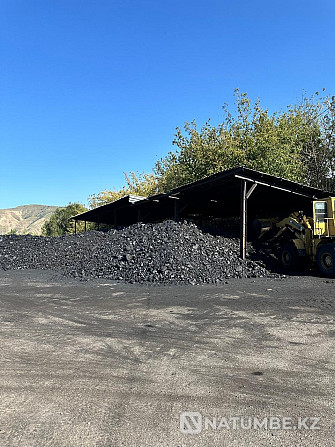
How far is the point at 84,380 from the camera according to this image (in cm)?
386

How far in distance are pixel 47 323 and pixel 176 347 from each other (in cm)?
315

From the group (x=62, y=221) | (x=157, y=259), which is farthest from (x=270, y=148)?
(x=62, y=221)

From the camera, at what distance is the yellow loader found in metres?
13.3

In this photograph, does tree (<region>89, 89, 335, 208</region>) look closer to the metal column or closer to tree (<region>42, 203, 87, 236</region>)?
the metal column

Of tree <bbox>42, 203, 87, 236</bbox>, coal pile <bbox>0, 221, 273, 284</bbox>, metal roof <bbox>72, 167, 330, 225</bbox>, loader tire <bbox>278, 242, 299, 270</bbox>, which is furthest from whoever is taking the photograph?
tree <bbox>42, 203, 87, 236</bbox>

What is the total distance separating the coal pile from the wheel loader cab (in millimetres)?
2906

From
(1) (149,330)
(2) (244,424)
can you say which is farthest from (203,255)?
(2) (244,424)

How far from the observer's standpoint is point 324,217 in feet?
44.4

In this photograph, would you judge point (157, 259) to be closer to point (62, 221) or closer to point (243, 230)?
point (243, 230)

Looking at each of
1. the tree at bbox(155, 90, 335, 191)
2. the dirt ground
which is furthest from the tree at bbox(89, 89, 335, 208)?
the dirt ground

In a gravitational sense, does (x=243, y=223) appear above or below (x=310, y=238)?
above

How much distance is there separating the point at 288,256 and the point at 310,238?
1.31m

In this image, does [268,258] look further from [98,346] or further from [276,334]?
[98,346]

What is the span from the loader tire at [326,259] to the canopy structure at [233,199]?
3314 millimetres
